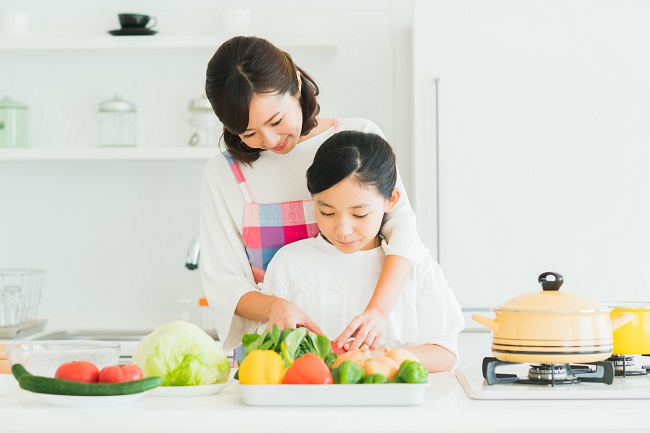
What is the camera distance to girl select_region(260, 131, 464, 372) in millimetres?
1793

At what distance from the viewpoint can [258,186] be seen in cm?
207

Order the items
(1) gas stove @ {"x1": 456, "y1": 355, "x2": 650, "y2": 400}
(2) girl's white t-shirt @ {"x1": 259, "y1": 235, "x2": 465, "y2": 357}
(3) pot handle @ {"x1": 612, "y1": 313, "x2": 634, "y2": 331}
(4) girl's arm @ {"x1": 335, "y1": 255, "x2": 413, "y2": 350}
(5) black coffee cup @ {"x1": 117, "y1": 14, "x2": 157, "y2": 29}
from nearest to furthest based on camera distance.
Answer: (1) gas stove @ {"x1": 456, "y1": 355, "x2": 650, "y2": 400} → (3) pot handle @ {"x1": 612, "y1": 313, "x2": 634, "y2": 331} → (4) girl's arm @ {"x1": 335, "y1": 255, "x2": 413, "y2": 350} → (2) girl's white t-shirt @ {"x1": 259, "y1": 235, "x2": 465, "y2": 357} → (5) black coffee cup @ {"x1": 117, "y1": 14, "x2": 157, "y2": 29}

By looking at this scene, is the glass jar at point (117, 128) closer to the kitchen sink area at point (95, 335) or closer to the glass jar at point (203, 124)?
the glass jar at point (203, 124)

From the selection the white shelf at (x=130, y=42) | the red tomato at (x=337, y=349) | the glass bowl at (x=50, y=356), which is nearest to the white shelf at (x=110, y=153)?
the white shelf at (x=130, y=42)

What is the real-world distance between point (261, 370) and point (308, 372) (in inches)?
2.7

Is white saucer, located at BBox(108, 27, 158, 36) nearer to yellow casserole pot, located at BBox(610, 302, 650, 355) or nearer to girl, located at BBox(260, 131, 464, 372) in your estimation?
girl, located at BBox(260, 131, 464, 372)

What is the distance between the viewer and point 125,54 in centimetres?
353

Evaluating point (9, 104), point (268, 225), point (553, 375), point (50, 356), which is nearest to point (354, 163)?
point (268, 225)

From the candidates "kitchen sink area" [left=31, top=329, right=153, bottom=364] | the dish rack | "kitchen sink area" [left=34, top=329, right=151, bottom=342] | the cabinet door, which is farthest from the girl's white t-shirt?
the dish rack

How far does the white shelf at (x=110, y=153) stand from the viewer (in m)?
3.30

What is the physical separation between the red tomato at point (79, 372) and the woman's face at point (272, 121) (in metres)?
0.69

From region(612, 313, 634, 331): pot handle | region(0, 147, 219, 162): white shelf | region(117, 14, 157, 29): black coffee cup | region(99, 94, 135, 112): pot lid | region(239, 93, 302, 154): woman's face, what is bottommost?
region(612, 313, 634, 331): pot handle

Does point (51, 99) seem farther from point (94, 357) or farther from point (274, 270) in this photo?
point (94, 357)

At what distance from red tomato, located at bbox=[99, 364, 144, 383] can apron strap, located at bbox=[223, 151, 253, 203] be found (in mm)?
785
